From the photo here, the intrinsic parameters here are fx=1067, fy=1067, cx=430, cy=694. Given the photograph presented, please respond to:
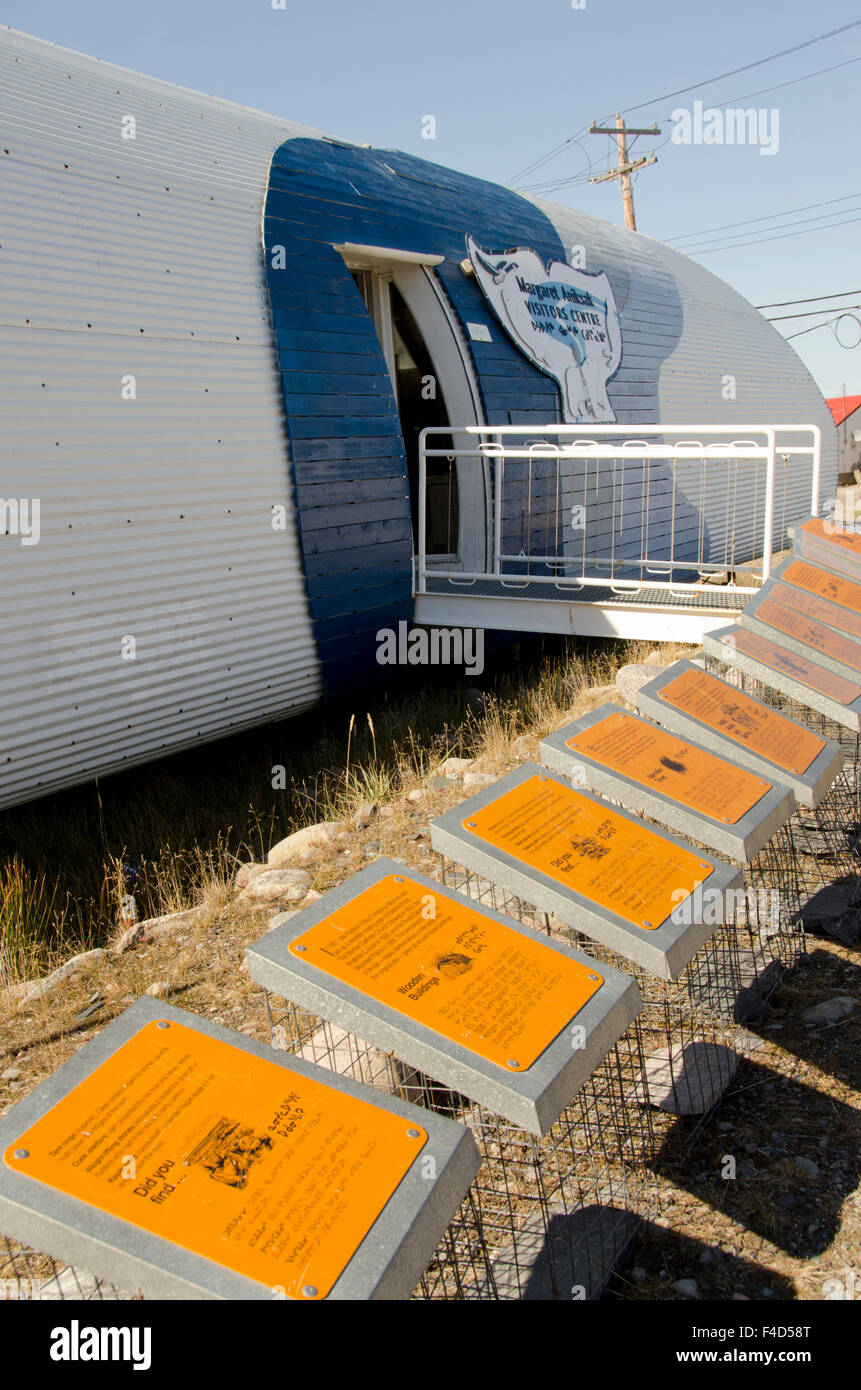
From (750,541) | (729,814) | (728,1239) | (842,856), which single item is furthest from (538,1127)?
(750,541)

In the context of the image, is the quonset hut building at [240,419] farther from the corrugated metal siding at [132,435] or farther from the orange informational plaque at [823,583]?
the orange informational plaque at [823,583]

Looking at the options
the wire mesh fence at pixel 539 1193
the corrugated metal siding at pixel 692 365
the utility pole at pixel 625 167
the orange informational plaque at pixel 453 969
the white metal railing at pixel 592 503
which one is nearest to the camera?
the orange informational plaque at pixel 453 969

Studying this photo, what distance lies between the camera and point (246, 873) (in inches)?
224

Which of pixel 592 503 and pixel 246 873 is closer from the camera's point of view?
pixel 246 873

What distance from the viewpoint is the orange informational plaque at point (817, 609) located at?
561cm

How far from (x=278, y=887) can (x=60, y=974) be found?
1.12 metres

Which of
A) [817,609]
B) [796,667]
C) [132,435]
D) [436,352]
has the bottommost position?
[796,667]

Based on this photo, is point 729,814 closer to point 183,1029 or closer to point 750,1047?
point 750,1047

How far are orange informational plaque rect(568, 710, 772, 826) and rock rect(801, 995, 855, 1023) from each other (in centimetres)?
92

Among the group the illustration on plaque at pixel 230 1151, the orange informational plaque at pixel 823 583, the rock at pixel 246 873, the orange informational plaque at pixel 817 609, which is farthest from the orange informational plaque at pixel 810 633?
the illustration on plaque at pixel 230 1151

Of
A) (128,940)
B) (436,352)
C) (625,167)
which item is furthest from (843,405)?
(128,940)

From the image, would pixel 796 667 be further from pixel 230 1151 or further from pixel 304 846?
pixel 230 1151

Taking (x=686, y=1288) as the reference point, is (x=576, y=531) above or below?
above

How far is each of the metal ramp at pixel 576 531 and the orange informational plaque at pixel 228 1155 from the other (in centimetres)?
506
